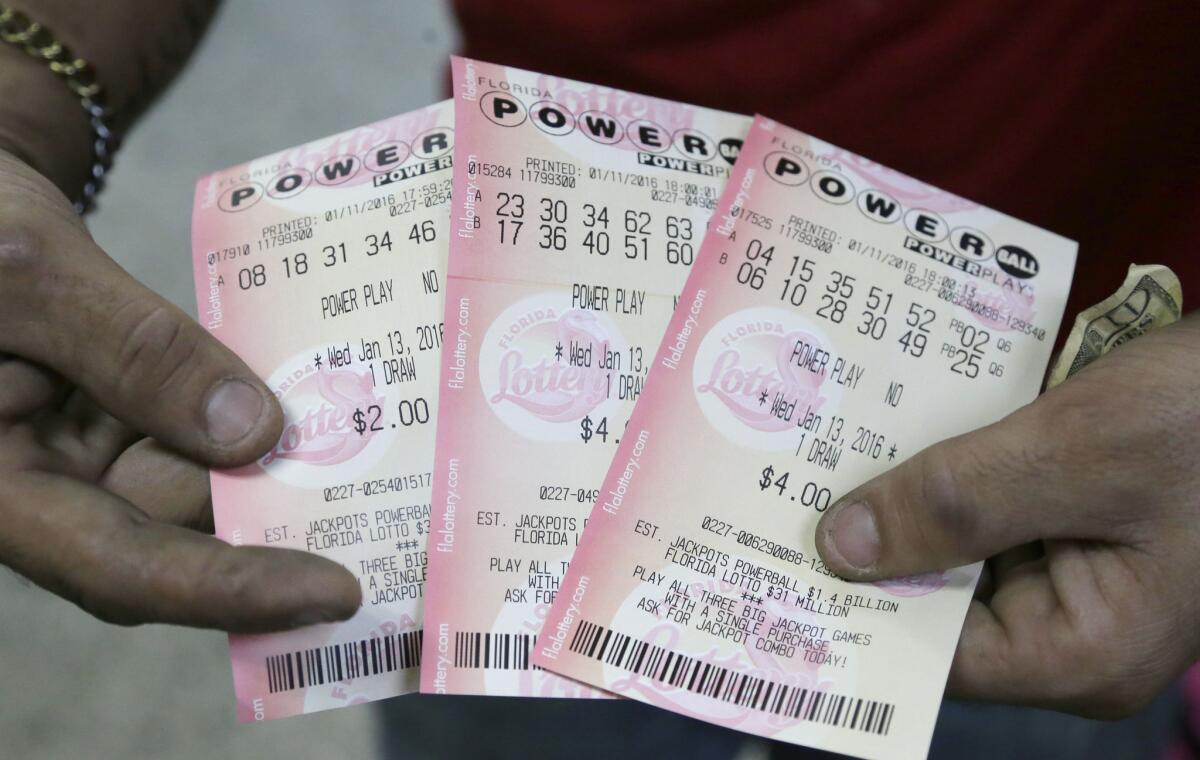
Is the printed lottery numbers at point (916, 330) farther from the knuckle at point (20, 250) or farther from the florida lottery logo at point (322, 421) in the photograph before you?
the knuckle at point (20, 250)

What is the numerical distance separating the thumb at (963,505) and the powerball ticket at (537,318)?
0.18 metres

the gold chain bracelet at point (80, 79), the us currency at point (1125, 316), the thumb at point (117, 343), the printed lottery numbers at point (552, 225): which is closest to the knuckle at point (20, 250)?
the thumb at point (117, 343)

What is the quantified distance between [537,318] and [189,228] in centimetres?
115

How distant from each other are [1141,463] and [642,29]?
455 mm

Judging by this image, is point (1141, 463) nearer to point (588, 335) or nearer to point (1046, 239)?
point (1046, 239)

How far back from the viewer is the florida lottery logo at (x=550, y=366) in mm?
611

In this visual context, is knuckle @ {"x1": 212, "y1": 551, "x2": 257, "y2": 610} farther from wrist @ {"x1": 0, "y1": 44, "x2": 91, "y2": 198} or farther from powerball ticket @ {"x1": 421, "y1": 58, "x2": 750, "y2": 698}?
wrist @ {"x1": 0, "y1": 44, "x2": 91, "y2": 198}

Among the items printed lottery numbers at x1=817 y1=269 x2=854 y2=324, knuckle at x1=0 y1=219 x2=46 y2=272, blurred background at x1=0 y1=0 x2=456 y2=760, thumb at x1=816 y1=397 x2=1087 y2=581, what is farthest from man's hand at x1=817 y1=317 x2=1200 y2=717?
blurred background at x1=0 y1=0 x2=456 y2=760

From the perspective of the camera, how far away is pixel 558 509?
604 mm

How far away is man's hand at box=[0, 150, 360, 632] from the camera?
52 centimetres

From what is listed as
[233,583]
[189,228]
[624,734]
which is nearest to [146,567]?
[233,583]

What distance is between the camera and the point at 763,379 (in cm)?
62

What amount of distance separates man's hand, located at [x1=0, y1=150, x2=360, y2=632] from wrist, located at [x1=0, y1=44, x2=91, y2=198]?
0.07m

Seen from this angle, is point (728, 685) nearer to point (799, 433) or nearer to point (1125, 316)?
point (799, 433)
